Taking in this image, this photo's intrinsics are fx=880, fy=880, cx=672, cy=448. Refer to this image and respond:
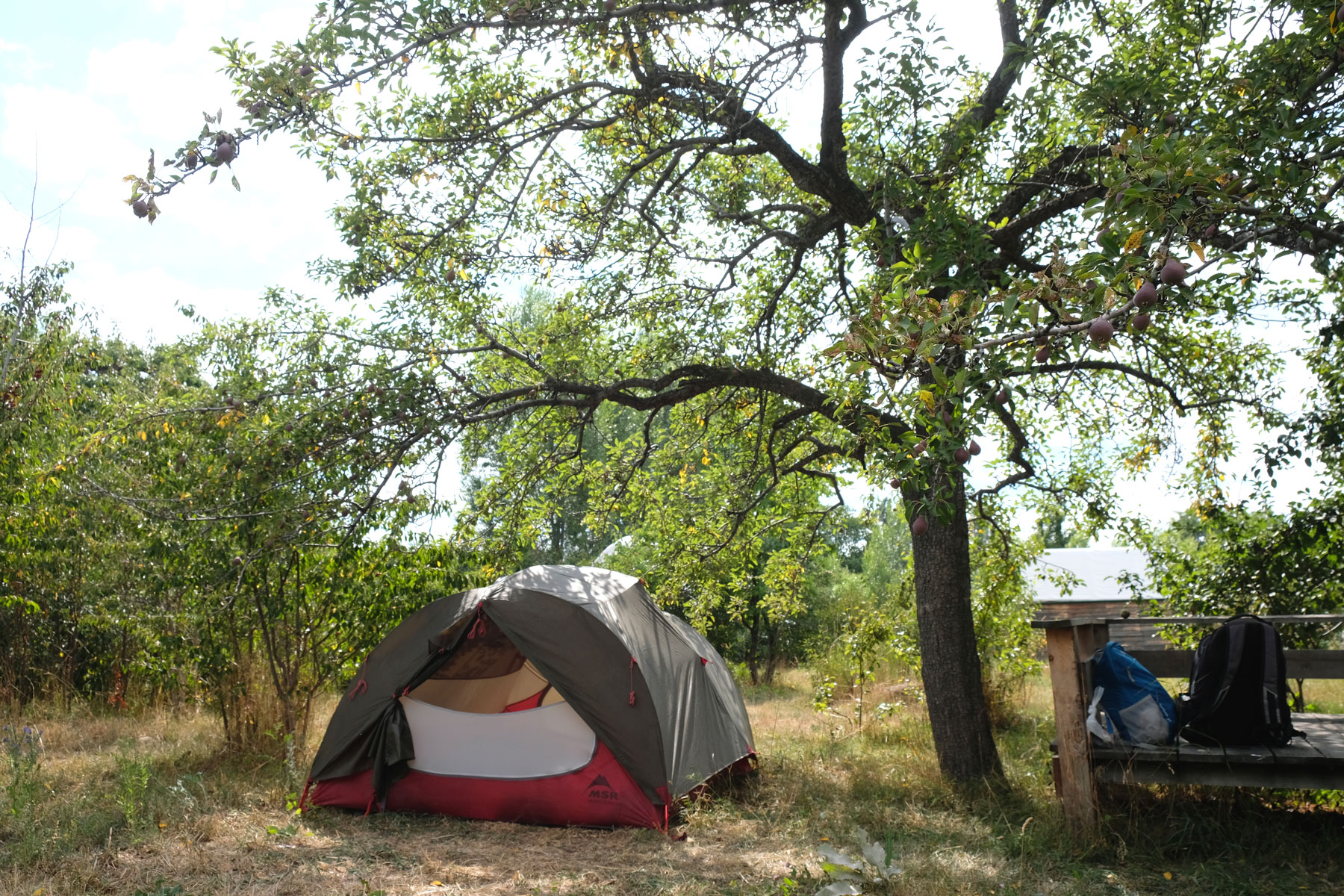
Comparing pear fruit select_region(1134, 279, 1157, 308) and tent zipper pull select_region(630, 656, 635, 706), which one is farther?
tent zipper pull select_region(630, 656, 635, 706)

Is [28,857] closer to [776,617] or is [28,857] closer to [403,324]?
[403,324]

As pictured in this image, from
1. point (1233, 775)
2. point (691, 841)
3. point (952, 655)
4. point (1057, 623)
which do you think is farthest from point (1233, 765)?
point (691, 841)

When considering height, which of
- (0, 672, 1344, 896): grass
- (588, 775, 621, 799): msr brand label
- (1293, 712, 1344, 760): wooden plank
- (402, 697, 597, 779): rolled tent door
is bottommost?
(0, 672, 1344, 896): grass

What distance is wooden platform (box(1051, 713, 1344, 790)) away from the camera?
14.1 feet

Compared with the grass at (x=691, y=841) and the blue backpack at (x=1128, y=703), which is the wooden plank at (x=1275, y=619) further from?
the grass at (x=691, y=841)

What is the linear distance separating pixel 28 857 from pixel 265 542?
1.88 metres

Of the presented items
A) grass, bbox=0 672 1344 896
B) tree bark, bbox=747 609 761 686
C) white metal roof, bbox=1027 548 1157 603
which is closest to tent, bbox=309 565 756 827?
grass, bbox=0 672 1344 896

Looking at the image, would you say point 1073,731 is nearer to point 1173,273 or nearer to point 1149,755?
point 1149,755

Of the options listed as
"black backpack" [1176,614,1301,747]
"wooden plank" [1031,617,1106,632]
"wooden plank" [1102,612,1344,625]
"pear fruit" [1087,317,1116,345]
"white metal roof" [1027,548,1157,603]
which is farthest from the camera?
"white metal roof" [1027,548,1157,603]

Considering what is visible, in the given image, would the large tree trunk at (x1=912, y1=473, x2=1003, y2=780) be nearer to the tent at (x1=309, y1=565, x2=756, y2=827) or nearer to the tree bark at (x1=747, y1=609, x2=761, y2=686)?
the tent at (x1=309, y1=565, x2=756, y2=827)

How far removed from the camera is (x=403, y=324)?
655 centimetres

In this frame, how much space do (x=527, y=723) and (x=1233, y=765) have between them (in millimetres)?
4142

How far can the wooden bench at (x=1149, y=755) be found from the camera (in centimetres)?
433

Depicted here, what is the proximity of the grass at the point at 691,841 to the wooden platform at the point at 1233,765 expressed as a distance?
374mm
